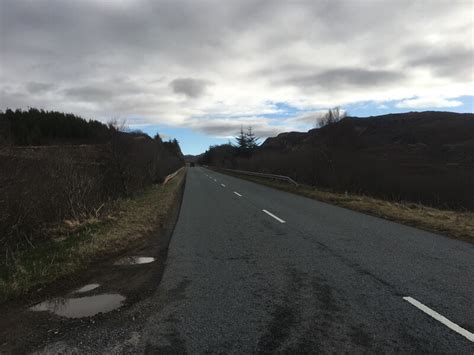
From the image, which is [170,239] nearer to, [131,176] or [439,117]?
[131,176]

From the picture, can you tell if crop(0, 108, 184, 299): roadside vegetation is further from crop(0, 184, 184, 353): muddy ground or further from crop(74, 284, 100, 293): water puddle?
crop(74, 284, 100, 293): water puddle

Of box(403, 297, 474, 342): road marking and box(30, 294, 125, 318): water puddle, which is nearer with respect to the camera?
box(403, 297, 474, 342): road marking

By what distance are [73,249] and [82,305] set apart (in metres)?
A: 3.08

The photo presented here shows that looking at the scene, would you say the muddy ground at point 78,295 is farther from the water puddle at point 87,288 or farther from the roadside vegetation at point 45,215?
the roadside vegetation at point 45,215

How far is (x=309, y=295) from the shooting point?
5.09 m

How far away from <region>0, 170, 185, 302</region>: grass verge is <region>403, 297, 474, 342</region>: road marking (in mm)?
5439

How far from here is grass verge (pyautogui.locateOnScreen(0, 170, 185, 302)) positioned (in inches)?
232

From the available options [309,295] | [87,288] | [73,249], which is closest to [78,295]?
[87,288]

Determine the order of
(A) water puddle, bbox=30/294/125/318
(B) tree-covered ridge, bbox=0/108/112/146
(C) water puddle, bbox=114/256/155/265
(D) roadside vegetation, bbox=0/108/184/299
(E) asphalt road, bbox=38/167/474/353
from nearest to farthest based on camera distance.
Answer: (E) asphalt road, bbox=38/167/474/353, (A) water puddle, bbox=30/294/125/318, (D) roadside vegetation, bbox=0/108/184/299, (C) water puddle, bbox=114/256/155/265, (B) tree-covered ridge, bbox=0/108/112/146

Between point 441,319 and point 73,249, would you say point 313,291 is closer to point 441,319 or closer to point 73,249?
point 441,319

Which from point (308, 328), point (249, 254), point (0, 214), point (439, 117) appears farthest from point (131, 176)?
point (439, 117)

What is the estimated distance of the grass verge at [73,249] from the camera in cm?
590

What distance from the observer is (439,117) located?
17975cm

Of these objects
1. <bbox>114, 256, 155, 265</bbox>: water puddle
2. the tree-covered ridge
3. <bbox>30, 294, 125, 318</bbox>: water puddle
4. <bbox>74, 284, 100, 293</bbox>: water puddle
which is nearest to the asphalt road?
<bbox>114, 256, 155, 265</bbox>: water puddle
